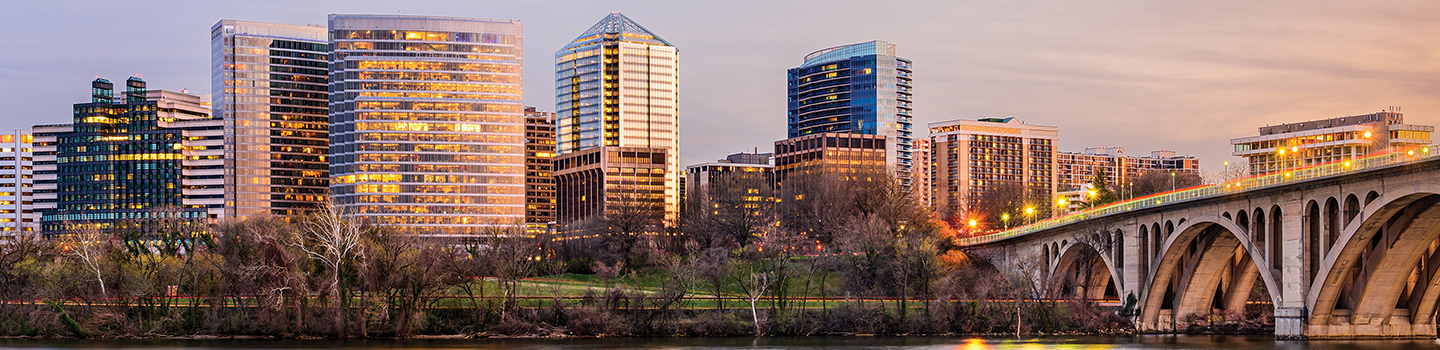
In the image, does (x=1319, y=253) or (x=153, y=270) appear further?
(x=153, y=270)

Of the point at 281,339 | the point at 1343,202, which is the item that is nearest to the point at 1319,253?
the point at 1343,202

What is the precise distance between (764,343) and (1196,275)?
100 ft

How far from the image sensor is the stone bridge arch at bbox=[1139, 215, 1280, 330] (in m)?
95.7

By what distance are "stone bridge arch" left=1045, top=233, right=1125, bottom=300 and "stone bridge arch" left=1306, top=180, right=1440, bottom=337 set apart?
2427 cm

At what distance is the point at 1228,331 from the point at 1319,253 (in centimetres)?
1895

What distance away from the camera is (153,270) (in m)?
95.4

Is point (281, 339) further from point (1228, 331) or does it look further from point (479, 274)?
point (1228, 331)

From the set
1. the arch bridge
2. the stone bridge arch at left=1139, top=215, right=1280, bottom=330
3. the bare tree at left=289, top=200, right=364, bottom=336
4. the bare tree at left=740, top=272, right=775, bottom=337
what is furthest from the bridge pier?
the bare tree at left=289, top=200, right=364, bottom=336

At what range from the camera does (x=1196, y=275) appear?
97.4m

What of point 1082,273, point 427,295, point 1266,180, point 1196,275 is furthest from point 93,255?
point 1266,180

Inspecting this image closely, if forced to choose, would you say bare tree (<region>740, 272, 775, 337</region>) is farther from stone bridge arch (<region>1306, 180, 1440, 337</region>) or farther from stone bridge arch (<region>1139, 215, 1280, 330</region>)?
stone bridge arch (<region>1306, 180, 1440, 337</region>)

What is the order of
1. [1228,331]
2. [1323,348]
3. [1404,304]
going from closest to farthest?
[1323,348], [1404,304], [1228,331]

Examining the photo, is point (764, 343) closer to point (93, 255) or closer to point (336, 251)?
point (336, 251)

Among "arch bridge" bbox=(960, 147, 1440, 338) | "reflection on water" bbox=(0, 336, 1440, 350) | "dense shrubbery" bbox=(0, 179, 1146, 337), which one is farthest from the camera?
"dense shrubbery" bbox=(0, 179, 1146, 337)
